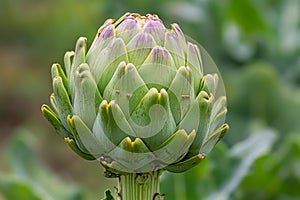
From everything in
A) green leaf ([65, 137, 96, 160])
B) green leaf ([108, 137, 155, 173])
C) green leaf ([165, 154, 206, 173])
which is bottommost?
green leaf ([165, 154, 206, 173])

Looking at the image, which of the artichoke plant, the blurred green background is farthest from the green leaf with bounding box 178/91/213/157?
the blurred green background

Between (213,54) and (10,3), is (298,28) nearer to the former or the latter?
(213,54)

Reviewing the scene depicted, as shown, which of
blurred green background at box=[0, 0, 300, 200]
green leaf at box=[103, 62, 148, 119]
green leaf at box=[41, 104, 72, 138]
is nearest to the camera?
green leaf at box=[103, 62, 148, 119]

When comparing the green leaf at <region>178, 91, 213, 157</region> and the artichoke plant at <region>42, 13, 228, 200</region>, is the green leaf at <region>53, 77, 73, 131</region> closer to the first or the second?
the artichoke plant at <region>42, 13, 228, 200</region>

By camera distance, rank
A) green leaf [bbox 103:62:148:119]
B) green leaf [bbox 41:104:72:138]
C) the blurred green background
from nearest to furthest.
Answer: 1. green leaf [bbox 103:62:148:119]
2. green leaf [bbox 41:104:72:138]
3. the blurred green background

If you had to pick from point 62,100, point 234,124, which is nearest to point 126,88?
point 62,100

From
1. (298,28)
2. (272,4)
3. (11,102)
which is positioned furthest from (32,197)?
(11,102)

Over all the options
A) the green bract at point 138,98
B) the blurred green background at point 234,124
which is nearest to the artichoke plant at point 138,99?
the green bract at point 138,98
